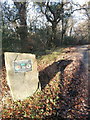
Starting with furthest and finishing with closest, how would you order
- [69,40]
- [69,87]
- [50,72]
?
[69,40] < [50,72] < [69,87]

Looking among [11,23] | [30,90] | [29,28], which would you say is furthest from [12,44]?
[30,90]

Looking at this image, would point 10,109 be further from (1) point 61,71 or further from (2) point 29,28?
(2) point 29,28

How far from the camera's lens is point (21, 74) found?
3.34 m

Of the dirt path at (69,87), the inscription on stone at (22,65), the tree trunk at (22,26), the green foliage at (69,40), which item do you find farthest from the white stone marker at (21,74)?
the green foliage at (69,40)

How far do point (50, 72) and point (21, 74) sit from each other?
2.02 meters

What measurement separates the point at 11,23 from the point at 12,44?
147 cm

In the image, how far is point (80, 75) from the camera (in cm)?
507

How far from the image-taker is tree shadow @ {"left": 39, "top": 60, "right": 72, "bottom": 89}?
14.4 ft

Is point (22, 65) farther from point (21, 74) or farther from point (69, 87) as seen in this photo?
point (69, 87)

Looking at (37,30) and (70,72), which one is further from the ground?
(37,30)

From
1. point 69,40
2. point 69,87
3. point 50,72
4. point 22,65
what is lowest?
point 69,87

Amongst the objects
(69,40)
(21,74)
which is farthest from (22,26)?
(69,40)

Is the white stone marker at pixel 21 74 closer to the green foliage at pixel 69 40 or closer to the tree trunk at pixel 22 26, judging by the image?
the tree trunk at pixel 22 26

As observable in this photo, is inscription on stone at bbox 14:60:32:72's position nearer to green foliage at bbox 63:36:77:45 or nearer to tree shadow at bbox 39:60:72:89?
tree shadow at bbox 39:60:72:89
